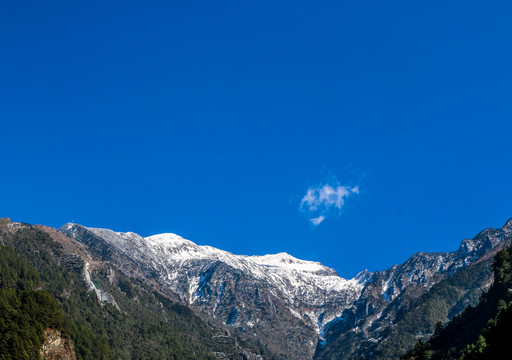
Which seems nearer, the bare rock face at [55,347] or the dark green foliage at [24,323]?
the dark green foliage at [24,323]

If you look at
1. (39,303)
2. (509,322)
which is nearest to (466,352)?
(509,322)

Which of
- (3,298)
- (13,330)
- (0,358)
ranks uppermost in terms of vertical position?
(3,298)

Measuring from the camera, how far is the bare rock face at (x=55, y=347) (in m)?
184

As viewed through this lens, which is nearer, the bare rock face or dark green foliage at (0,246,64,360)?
dark green foliage at (0,246,64,360)

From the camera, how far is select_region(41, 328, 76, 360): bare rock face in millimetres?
183750

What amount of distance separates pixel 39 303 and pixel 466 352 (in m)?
154

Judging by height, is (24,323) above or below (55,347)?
above

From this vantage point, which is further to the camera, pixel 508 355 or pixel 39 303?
pixel 39 303

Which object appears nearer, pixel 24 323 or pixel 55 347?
pixel 24 323

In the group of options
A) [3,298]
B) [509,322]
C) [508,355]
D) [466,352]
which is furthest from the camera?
[3,298]

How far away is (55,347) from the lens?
190 metres

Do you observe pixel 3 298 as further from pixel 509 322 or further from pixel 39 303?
pixel 509 322

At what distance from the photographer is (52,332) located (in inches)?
7485

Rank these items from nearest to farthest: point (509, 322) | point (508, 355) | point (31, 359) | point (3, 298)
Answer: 1. point (508, 355)
2. point (509, 322)
3. point (31, 359)
4. point (3, 298)
